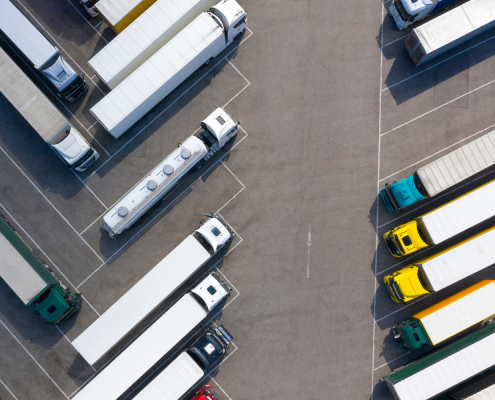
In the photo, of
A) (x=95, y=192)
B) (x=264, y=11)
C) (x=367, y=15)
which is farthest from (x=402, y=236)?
(x=95, y=192)

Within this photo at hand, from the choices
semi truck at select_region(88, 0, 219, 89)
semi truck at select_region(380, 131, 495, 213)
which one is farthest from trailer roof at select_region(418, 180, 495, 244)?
semi truck at select_region(88, 0, 219, 89)

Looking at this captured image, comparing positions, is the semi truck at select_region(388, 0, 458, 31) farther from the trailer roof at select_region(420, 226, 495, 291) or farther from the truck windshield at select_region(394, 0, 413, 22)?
the trailer roof at select_region(420, 226, 495, 291)

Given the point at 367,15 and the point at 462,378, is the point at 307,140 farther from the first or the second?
the point at 462,378

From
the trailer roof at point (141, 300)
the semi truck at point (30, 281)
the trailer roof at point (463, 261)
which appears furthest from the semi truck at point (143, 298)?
the trailer roof at point (463, 261)

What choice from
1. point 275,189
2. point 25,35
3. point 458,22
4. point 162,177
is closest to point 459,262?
point 275,189

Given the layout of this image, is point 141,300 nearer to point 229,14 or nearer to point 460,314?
point 229,14
